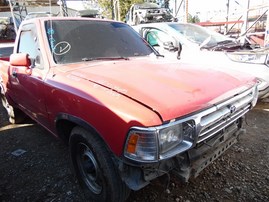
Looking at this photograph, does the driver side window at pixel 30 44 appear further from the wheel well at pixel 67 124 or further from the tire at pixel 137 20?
the tire at pixel 137 20

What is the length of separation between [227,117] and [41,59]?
6.93 ft

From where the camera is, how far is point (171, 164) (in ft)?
6.45

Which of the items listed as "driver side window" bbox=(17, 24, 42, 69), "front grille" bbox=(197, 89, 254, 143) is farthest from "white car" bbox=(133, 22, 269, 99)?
"driver side window" bbox=(17, 24, 42, 69)

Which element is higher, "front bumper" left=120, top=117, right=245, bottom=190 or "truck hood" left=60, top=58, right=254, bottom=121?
"truck hood" left=60, top=58, right=254, bottom=121

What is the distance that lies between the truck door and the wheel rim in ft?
2.39

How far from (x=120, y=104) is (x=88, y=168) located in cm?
97

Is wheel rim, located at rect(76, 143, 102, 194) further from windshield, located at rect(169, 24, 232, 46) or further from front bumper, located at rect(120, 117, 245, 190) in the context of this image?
windshield, located at rect(169, 24, 232, 46)

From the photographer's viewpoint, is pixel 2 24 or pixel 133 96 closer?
pixel 133 96

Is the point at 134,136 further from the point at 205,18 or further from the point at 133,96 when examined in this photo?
the point at 205,18

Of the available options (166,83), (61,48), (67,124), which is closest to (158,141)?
(166,83)

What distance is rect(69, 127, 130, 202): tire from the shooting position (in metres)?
2.04

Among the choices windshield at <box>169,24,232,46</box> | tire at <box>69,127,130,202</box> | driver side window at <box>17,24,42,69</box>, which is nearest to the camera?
tire at <box>69,127,130,202</box>

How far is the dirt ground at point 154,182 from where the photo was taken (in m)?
2.60

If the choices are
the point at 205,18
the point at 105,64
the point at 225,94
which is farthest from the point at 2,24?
the point at 225,94
